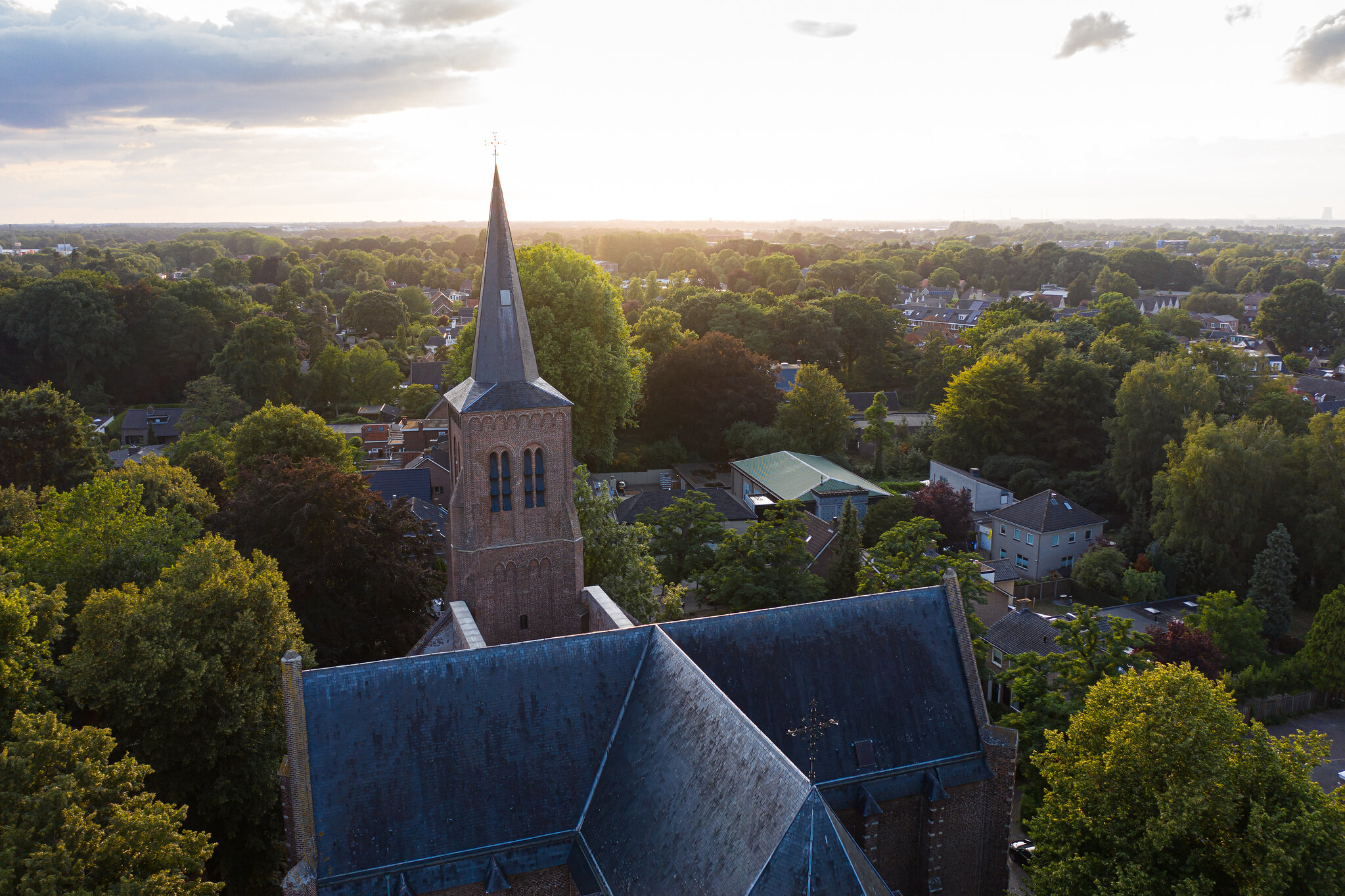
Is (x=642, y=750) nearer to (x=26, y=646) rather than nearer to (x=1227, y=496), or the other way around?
(x=26, y=646)

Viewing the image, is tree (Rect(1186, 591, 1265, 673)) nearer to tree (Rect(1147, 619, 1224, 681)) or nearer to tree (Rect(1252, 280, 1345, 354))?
tree (Rect(1147, 619, 1224, 681))

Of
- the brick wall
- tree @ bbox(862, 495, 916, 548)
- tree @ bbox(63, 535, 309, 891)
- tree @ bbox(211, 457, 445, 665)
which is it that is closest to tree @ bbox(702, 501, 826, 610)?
tree @ bbox(862, 495, 916, 548)

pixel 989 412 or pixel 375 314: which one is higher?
pixel 375 314

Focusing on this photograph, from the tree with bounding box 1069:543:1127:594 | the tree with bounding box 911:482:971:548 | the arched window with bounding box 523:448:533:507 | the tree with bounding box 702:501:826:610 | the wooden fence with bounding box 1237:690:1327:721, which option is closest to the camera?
the arched window with bounding box 523:448:533:507

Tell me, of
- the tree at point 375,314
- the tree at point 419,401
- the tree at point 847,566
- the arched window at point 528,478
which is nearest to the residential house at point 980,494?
the tree at point 847,566

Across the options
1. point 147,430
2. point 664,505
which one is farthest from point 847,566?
point 147,430

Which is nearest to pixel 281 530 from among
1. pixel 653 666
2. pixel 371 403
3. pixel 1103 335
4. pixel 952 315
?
pixel 653 666

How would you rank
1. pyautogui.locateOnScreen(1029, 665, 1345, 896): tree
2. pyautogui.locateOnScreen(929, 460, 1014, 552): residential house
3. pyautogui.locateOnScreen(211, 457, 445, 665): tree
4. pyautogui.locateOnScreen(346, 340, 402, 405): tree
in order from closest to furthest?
pyautogui.locateOnScreen(1029, 665, 1345, 896): tree, pyautogui.locateOnScreen(211, 457, 445, 665): tree, pyautogui.locateOnScreen(929, 460, 1014, 552): residential house, pyautogui.locateOnScreen(346, 340, 402, 405): tree
